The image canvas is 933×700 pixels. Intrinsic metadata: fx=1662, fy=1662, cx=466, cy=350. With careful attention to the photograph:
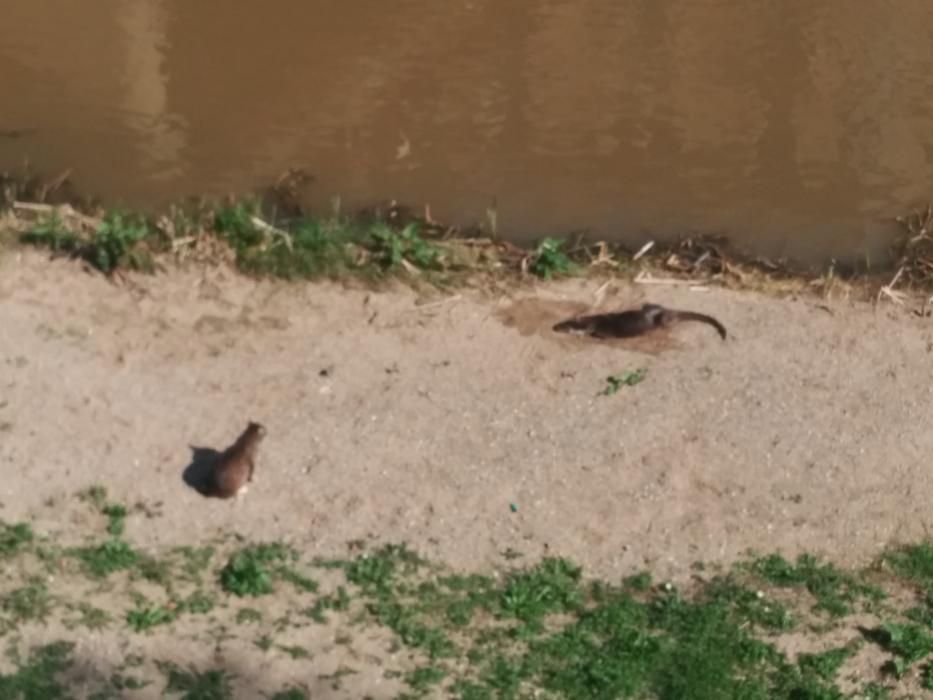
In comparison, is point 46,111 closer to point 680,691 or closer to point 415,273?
point 415,273

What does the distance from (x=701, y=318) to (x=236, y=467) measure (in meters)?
2.63

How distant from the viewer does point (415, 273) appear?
8.29 m

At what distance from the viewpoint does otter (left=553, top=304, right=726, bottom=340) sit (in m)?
7.95

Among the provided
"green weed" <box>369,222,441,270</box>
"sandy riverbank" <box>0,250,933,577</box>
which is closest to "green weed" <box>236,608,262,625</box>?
"sandy riverbank" <box>0,250,933,577</box>

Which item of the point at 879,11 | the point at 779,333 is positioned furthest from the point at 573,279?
the point at 879,11

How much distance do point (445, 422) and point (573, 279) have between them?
1.57m

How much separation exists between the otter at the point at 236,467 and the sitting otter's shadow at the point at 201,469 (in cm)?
3

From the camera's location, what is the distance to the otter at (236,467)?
21.7 ft

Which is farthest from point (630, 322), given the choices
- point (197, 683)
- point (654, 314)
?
point (197, 683)

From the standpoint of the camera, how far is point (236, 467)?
6.63 m

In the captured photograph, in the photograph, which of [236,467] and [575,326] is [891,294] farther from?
[236,467]

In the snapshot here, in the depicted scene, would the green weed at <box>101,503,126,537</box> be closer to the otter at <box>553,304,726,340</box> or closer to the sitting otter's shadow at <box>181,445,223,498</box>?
the sitting otter's shadow at <box>181,445,223,498</box>

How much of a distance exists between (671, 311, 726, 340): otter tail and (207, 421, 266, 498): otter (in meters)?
2.32

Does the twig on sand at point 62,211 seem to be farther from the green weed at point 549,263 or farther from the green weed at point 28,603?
the green weed at point 28,603
